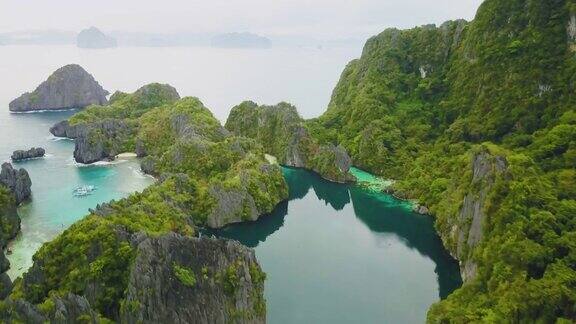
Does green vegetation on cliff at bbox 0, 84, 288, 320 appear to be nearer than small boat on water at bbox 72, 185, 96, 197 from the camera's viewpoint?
Yes

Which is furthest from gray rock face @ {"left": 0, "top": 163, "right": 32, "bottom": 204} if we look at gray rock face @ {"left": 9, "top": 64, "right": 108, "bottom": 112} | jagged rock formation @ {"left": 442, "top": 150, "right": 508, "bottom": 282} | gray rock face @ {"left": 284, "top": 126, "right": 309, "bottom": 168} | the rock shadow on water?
gray rock face @ {"left": 9, "top": 64, "right": 108, "bottom": 112}

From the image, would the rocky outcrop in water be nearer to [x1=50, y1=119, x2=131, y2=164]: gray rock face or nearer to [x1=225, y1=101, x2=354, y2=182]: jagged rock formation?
[x1=50, y1=119, x2=131, y2=164]: gray rock face

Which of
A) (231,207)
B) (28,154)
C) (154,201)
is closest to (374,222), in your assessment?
(231,207)

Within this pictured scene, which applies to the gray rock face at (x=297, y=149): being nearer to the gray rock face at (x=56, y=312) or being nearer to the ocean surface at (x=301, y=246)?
the ocean surface at (x=301, y=246)

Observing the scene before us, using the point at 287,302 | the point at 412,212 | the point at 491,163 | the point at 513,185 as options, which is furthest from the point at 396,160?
the point at 287,302

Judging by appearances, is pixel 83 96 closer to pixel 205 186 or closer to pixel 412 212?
pixel 205 186

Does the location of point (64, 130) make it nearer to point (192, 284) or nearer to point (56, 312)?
point (192, 284)
